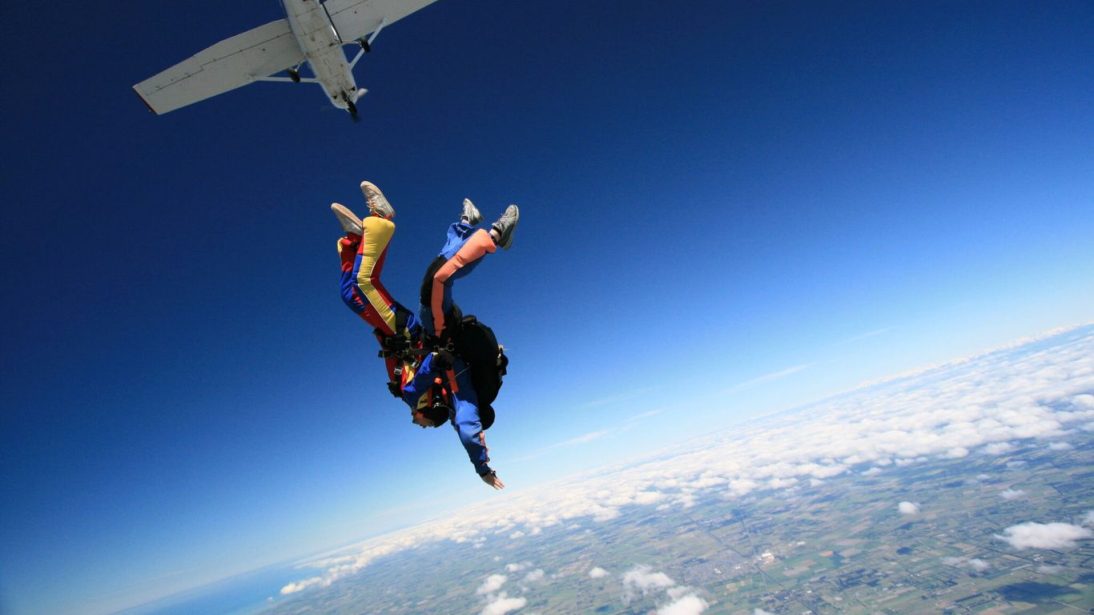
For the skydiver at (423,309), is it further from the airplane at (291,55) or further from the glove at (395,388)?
the airplane at (291,55)

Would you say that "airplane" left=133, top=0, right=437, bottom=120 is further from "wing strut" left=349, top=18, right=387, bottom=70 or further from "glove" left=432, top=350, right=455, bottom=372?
"glove" left=432, top=350, right=455, bottom=372

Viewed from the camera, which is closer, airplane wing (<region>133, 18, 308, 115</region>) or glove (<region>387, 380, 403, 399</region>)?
glove (<region>387, 380, 403, 399</region>)

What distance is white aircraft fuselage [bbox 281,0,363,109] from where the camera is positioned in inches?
481

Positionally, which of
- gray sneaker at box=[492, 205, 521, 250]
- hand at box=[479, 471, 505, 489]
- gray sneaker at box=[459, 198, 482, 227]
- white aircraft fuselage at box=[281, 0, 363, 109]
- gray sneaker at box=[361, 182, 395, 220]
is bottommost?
hand at box=[479, 471, 505, 489]

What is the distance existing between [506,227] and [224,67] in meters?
14.2

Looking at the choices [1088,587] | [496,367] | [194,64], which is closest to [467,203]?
[496,367]

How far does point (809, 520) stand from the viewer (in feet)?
458

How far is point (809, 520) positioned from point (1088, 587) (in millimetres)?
80836

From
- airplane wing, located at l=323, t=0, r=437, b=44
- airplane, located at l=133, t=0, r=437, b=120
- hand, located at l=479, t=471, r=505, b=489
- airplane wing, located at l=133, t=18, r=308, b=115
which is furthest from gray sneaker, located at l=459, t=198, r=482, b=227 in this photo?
airplane wing, located at l=133, t=18, r=308, b=115

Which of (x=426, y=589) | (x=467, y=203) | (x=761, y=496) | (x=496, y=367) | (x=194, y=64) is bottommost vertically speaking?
(x=761, y=496)

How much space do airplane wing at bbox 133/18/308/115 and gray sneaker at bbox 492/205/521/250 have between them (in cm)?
1313

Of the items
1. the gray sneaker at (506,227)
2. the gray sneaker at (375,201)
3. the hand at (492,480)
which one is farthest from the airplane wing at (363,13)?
the hand at (492,480)

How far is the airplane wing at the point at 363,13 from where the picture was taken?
1248 centimetres

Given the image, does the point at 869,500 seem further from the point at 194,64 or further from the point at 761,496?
the point at 194,64
